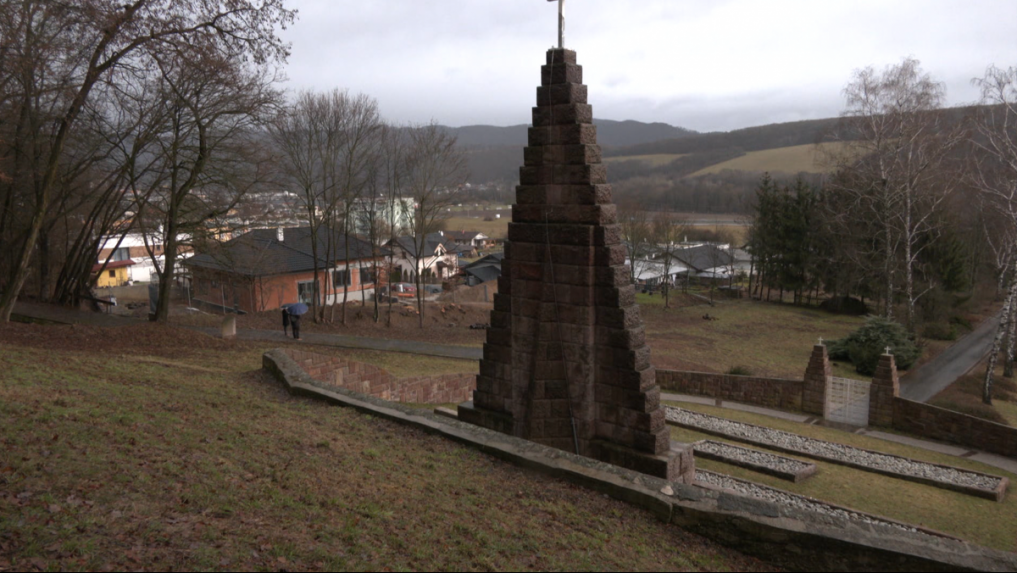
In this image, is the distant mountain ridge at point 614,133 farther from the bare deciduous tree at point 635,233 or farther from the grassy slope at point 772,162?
the bare deciduous tree at point 635,233

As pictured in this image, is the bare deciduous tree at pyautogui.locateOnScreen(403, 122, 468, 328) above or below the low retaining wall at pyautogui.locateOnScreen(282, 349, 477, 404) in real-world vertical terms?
above

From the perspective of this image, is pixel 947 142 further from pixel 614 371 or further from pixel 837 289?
pixel 614 371

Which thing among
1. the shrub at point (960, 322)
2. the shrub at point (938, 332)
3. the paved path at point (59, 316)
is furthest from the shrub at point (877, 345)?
the paved path at point (59, 316)

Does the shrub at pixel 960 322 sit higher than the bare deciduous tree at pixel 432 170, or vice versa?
the bare deciduous tree at pixel 432 170

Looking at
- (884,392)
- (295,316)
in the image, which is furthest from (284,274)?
(884,392)

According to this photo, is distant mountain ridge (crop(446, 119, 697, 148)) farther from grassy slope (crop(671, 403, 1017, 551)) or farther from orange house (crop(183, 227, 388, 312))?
grassy slope (crop(671, 403, 1017, 551))

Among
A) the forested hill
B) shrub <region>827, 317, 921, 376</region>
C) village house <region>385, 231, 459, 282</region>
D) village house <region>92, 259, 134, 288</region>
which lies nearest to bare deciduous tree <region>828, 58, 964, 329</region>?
shrub <region>827, 317, 921, 376</region>

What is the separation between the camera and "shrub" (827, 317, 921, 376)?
2633 cm

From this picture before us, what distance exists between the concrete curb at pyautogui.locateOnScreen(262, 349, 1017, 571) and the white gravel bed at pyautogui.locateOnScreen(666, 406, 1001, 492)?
916 centimetres

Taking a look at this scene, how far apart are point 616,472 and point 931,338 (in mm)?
34195

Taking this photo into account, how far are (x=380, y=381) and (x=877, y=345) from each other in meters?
21.0

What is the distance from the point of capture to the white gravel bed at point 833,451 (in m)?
13.3

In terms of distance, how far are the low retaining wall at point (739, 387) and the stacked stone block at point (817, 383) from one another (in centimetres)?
19

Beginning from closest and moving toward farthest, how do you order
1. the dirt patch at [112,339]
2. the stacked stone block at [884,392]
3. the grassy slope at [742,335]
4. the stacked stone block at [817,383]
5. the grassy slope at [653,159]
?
the dirt patch at [112,339], the stacked stone block at [884,392], the stacked stone block at [817,383], the grassy slope at [742,335], the grassy slope at [653,159]
